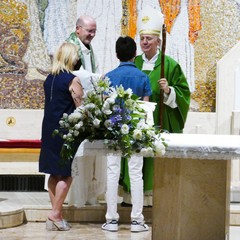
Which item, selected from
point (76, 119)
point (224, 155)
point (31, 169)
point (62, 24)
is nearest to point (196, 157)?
point (224, 155)

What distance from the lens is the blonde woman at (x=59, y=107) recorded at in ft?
24.5

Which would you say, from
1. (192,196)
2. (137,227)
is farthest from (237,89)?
(192,196)

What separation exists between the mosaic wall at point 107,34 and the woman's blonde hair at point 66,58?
2.53 m

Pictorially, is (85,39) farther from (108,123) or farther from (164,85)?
(108,123)

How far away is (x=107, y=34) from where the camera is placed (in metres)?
10.1

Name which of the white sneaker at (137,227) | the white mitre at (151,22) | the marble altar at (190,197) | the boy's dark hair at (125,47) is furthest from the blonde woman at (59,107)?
the marble altar at (190,197)

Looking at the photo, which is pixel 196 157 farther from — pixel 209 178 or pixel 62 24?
pixel 62 24

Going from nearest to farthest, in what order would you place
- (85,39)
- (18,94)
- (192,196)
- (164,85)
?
(192,196)
(164,85)
(85,39)
(18,94)

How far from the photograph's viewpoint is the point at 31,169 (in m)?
9.45

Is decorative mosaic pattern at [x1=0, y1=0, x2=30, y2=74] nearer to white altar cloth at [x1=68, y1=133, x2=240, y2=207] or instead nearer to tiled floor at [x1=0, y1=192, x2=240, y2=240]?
tiled floor at [x1=0, y1=192, x2=240, y2=240]

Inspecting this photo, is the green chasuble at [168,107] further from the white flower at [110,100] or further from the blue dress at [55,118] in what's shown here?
the white flower at [110,100]

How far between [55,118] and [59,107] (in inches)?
4.1

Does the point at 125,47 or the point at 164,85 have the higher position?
the point at 125,47

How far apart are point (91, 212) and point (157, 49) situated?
1794 millimetres
